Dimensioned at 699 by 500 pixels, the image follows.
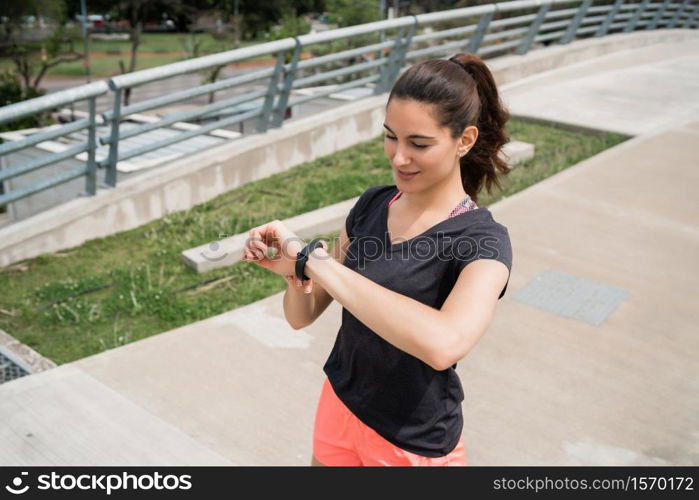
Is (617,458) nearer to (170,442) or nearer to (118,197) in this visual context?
(170,442)

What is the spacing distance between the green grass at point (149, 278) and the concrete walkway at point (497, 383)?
289 mm

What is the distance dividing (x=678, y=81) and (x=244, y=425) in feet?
36.5

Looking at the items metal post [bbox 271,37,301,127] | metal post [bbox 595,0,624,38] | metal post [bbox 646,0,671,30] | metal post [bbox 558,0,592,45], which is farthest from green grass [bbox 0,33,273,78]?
metal post [bbox 271,37,301,127]

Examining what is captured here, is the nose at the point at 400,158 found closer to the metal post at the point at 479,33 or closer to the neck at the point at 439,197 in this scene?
the neck at the point at 439,197

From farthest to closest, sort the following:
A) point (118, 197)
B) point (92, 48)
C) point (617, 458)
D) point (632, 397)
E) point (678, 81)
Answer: point (92, 48)
point (678, 81)
point (118, 197)
point (632, 397)
point (617, 458)

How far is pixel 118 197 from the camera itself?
6.08 m

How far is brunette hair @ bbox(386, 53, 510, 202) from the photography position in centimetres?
178

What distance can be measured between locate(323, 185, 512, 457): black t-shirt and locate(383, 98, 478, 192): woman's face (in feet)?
0.45

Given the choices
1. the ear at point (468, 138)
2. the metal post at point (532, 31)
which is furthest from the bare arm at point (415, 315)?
the metal post at point (532, 31)

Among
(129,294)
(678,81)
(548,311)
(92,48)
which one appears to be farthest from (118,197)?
(92,48)

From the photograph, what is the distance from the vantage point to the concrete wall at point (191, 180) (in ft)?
18.4

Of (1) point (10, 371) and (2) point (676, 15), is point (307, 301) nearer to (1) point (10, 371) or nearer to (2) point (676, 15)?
(1) point (10, 371)

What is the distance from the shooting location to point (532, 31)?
11664 millimetres

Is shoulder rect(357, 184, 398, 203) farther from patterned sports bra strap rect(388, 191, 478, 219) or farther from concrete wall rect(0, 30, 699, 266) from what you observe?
concrete wall rect(0, 30, 699, 266)
